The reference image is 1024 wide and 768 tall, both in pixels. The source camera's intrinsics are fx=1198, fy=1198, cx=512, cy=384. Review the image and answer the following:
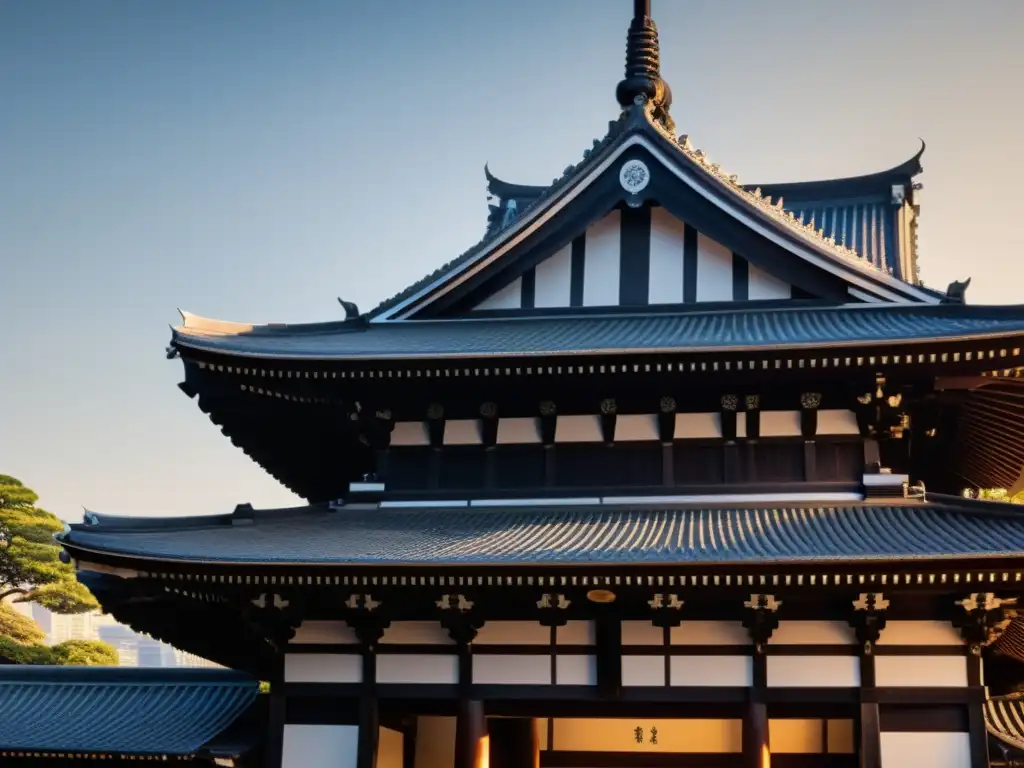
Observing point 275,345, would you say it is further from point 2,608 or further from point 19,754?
point 2,608

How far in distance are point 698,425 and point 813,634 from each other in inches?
126

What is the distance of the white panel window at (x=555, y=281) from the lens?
18.1m

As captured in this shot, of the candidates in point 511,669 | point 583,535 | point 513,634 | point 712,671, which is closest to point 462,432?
point 583,535

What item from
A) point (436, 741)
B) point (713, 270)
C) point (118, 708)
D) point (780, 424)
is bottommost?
point (436, 741)

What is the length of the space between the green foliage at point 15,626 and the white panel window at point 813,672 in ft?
95.5

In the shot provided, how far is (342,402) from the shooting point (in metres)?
16.9

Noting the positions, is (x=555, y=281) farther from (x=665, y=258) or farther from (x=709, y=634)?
(x=709, y=634)

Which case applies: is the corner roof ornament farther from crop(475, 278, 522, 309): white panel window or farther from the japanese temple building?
crop(475, 278, 522, 309): white panel window

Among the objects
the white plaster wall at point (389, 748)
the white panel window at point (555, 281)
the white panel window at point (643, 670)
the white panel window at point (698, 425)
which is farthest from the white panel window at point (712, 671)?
the white panel window at point (555, 281)

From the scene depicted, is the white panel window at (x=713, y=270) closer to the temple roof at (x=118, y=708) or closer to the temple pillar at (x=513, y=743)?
the temple pillar at (x=513, y=743)

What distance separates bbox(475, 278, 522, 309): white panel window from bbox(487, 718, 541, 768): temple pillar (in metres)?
6.09

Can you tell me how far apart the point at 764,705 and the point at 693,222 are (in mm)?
6900

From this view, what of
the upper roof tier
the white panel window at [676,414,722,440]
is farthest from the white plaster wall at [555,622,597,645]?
the upper roof tier

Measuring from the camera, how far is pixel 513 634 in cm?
1518
